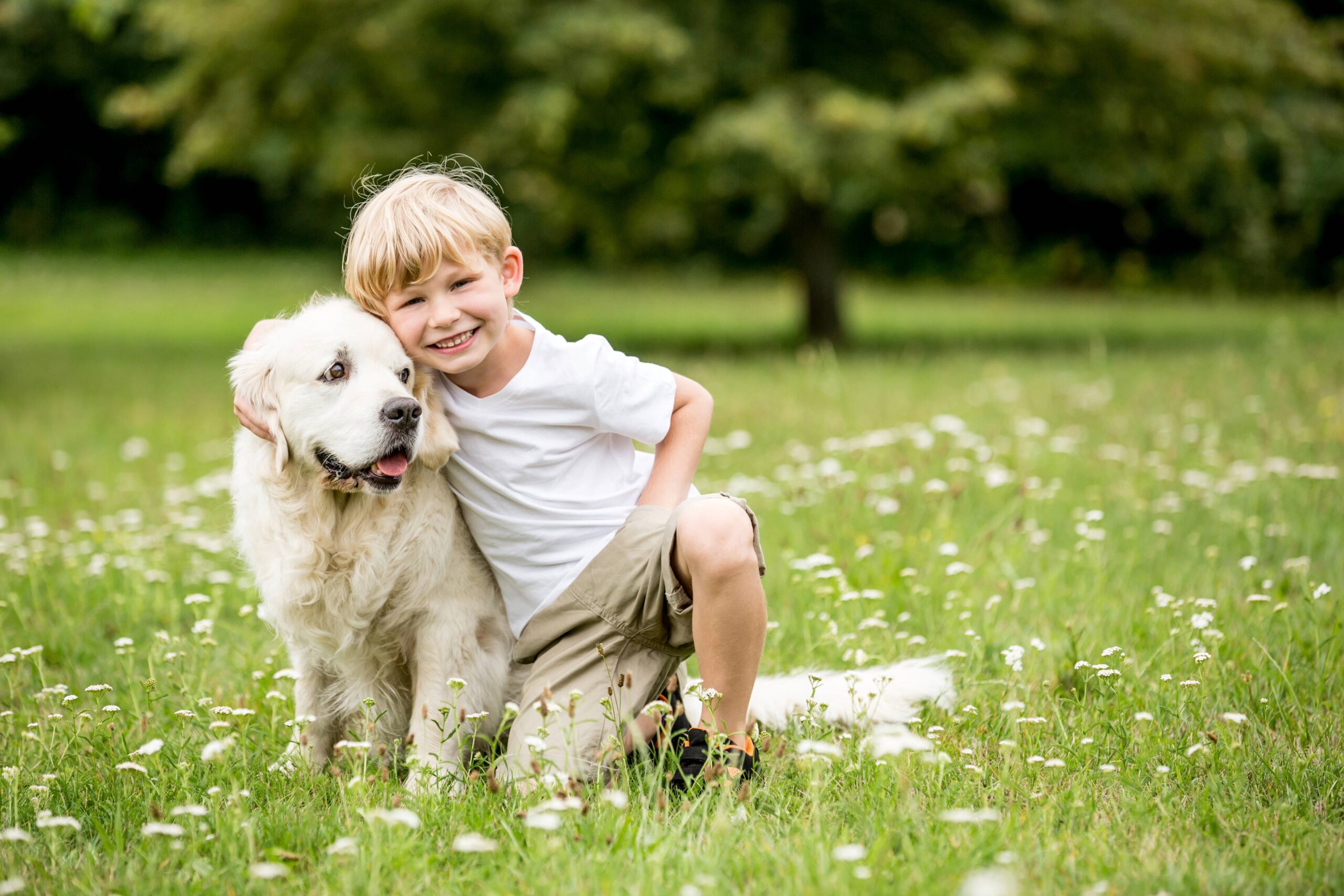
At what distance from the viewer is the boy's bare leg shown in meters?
2.60

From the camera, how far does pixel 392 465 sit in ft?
8.84

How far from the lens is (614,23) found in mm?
9383

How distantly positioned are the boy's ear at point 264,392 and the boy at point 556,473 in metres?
0.04

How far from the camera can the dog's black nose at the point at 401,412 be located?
2627 mm

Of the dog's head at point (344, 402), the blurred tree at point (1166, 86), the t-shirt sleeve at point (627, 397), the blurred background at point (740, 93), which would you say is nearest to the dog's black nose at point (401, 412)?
the dog's head at point (344, 402)

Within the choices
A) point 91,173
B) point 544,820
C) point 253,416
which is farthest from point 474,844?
point 91,173

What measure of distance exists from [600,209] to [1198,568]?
8.95 metres

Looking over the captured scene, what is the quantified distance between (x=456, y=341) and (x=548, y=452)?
354mm

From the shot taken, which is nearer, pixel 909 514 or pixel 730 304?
pixel 909 514

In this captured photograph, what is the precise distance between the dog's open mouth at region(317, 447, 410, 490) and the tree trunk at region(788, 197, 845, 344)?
968 centimetres

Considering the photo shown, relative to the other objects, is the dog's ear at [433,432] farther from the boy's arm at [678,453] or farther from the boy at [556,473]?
the boy's arm at [678,453]

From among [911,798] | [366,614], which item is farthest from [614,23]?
[911,798]

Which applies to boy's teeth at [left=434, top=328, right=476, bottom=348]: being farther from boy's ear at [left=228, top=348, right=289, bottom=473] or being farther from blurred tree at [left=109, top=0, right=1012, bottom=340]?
blurred tree at [left=109, top=0, right=1012, bottom=340]

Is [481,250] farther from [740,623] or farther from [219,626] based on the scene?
[219,626]
